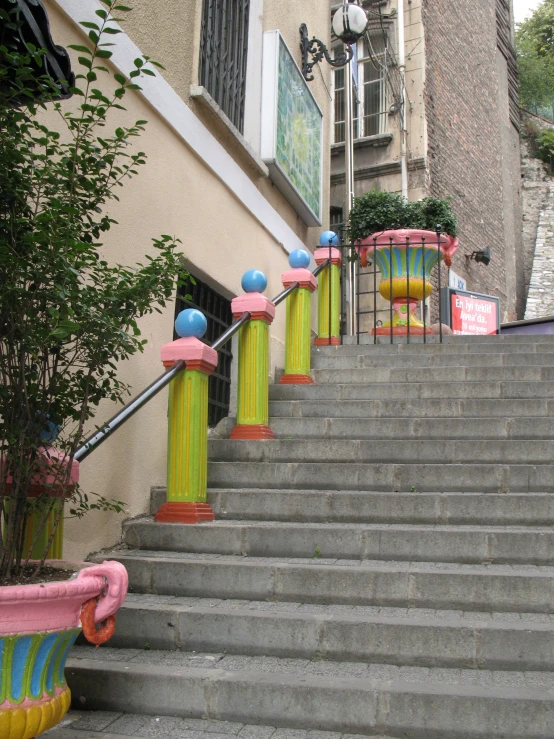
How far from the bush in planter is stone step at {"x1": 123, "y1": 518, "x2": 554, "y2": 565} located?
5867 mm

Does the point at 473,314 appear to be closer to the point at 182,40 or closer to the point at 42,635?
the point at 182,40

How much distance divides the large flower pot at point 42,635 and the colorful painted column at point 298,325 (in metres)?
4.40

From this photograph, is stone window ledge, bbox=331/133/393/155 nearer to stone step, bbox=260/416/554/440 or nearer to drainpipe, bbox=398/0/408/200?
drainpipe, bbox=398/0/408/200

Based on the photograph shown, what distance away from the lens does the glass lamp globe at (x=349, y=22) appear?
32.5ft

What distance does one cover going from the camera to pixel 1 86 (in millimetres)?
3072

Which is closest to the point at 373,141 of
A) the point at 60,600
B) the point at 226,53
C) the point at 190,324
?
the point at 226,53

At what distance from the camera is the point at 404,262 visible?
9.62m

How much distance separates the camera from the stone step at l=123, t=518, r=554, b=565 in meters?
4.21

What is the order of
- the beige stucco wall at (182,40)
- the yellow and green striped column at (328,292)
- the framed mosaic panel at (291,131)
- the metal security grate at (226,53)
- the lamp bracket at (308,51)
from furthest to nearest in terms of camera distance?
the lamp bracket at (308,51)
the yellow and green striped column at (328,292)
the framed mosaic panel at (291,131)
the metal security grate at (226,53)
the beige stucco wall at (182,40)

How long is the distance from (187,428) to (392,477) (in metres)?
1.33

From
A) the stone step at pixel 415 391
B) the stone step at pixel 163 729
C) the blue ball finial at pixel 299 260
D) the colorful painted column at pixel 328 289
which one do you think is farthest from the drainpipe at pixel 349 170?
the stone step at pixel 163 729

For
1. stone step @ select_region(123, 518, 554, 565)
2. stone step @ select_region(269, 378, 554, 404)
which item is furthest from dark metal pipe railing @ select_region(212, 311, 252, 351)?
stone step @ select_region(123, 518, 554, 565)

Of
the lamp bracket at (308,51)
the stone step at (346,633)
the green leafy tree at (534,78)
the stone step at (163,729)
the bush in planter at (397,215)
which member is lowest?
the stone step at (163,729)

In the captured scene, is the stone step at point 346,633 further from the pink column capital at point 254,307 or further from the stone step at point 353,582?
the pink column capital at point 254,307
